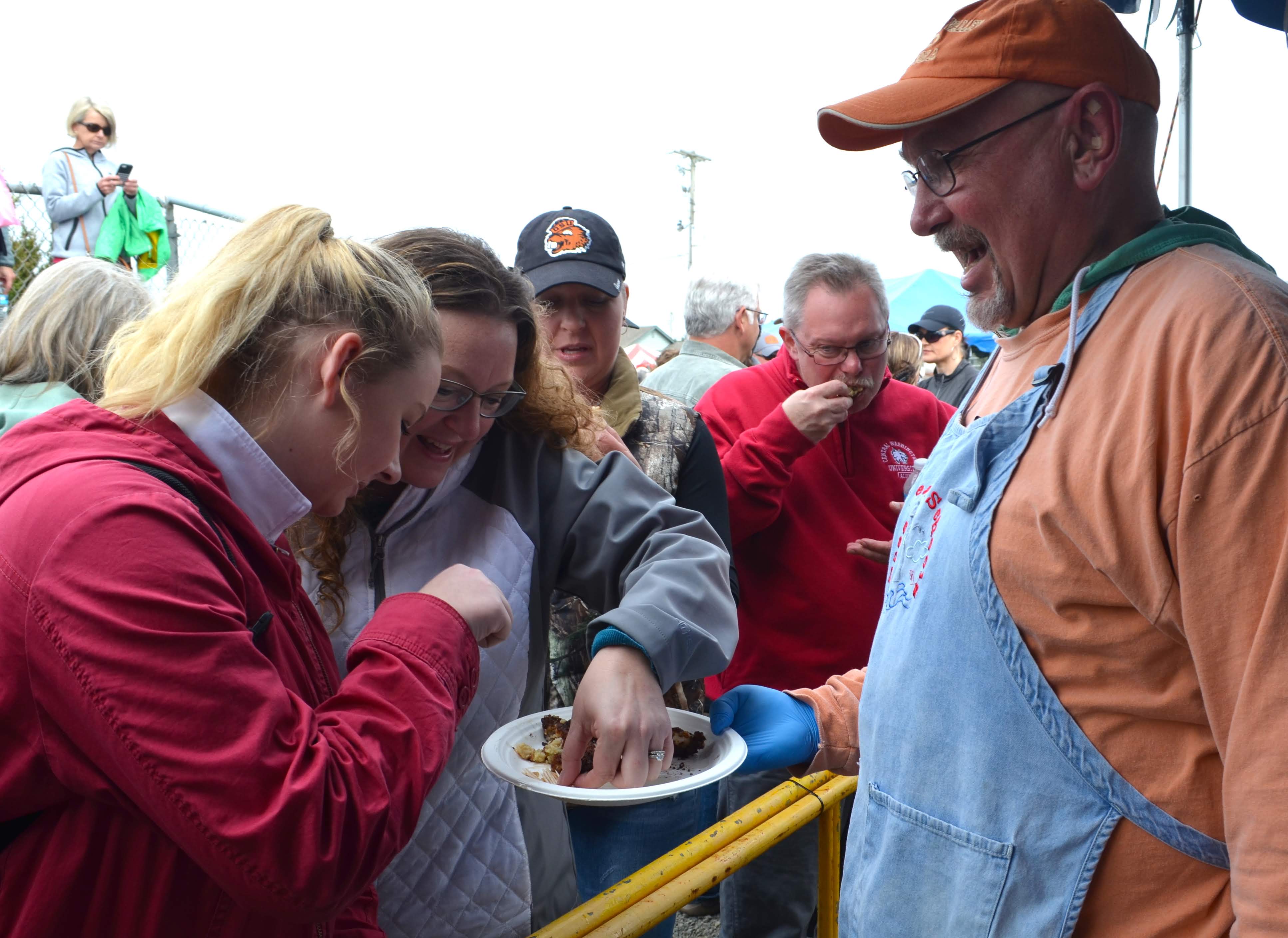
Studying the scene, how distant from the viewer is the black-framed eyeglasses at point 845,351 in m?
3.36

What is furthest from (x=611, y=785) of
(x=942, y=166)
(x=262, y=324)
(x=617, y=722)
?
(x=942, y=166)

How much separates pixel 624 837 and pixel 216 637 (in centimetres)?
145

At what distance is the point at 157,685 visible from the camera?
912 millimetres

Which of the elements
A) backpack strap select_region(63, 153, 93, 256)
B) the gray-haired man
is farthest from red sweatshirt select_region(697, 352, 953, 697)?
backpack strap select_region(63, 153, 93, 256)

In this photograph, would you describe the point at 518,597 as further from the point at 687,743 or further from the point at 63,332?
the point at 63,332

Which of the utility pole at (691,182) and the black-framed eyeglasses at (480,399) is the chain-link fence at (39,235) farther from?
the utility pole at (691,182)

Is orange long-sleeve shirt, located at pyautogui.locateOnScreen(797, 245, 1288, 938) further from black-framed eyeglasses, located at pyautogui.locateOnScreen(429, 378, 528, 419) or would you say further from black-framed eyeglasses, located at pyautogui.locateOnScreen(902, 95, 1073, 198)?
black-framed eyeglasses, located at pyautogui.locateOnScreen(429, 378, 528, 419)

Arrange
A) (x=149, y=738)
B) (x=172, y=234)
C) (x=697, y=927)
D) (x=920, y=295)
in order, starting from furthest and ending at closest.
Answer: (x=920, y=295)
(x=172, y=234)
(x=697, y=927)
(x=149, y=738)

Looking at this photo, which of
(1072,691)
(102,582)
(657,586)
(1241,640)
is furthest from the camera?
(657,586)

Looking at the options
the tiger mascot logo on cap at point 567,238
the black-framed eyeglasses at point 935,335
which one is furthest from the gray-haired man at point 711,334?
the black-framed eyeglasses at point 935,335

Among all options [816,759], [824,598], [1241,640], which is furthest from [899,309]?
[1241,640]

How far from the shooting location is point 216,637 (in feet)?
3.11

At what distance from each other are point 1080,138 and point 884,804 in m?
1.11

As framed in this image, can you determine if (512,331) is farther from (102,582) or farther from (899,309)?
(899,309)
